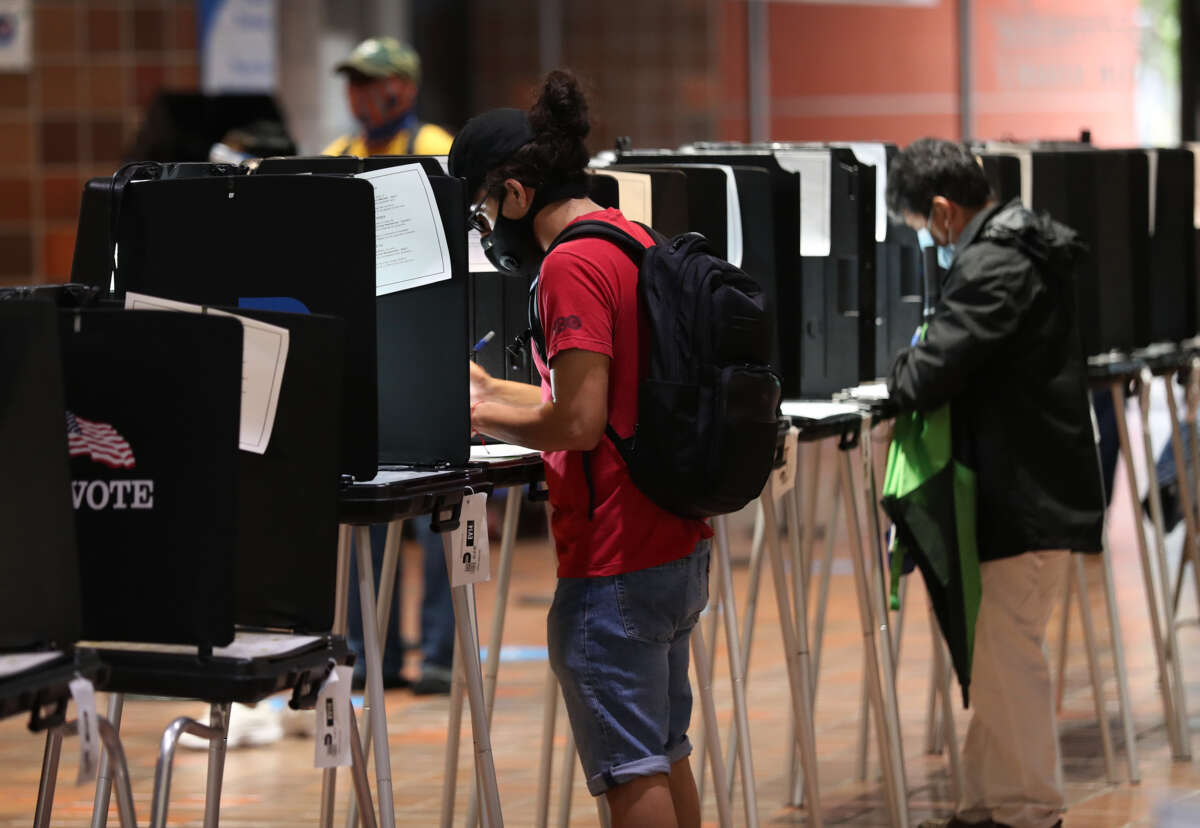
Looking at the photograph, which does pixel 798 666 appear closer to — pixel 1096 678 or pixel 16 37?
pixel 1096 678

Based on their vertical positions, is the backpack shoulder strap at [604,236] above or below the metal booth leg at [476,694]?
above

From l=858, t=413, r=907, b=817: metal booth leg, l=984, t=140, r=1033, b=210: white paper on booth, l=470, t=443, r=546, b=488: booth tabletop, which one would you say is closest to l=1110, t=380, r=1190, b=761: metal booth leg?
l=984, t=140, r=1033, b=210: white paper on booth

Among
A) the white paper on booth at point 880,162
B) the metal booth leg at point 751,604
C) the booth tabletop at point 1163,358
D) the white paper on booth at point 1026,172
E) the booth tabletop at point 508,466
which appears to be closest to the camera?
the booth tabletop at point 508,466

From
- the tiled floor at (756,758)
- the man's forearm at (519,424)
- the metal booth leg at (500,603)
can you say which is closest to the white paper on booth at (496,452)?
the man's forearm at (519,424)

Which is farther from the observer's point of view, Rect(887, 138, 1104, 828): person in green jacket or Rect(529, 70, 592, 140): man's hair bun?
Rect(887, 138, 1104, 828): person in green jacket

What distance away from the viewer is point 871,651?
386cm

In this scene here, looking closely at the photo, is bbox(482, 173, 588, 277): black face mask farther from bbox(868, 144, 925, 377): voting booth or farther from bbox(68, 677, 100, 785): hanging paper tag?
bbox(868, 144, 925, 377): voting booth

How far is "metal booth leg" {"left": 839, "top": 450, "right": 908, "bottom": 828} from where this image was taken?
12.6ft

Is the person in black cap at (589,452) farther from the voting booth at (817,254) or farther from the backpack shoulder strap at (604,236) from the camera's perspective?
the voting booth at (817,254)

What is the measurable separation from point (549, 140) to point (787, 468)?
3.16ft

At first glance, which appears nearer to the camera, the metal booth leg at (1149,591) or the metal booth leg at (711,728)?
the metal booth leg at (711,728)

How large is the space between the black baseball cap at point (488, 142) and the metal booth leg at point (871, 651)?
4.38 ft

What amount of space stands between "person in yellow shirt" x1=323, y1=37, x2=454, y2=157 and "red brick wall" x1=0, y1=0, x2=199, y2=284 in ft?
7.81

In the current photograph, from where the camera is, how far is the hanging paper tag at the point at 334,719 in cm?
232
